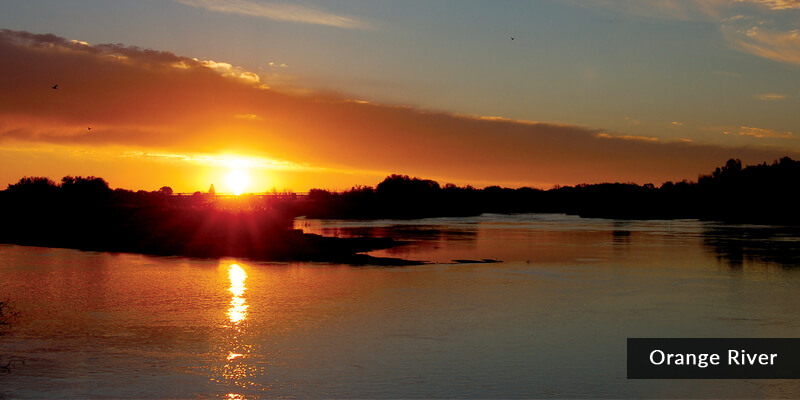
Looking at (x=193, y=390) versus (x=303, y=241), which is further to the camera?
(x=303, y=241)

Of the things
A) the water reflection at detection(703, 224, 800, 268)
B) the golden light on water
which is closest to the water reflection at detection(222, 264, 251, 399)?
the golden light on water

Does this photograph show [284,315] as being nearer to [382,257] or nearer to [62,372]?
[62,372]

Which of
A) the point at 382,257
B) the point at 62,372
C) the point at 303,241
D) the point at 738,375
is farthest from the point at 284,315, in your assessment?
the point at 303,241

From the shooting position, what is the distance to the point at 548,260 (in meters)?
46.8

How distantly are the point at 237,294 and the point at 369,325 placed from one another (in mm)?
8706

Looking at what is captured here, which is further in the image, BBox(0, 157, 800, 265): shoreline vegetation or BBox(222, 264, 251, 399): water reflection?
BBox(0, 157, 800, 265): shoreline vegetation

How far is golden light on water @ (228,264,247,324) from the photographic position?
24.1m

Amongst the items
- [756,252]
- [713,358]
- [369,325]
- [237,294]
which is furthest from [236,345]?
[756,252]

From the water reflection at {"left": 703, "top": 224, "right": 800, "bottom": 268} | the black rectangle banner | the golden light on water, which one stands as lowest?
the black rectangle banner

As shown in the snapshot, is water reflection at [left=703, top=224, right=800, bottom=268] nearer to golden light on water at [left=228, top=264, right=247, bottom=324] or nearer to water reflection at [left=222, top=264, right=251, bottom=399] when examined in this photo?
golden light on water at [left=228, top=264, right=247, bottom=324]

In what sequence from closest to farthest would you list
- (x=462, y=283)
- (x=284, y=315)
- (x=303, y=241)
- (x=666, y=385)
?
(x=666, y=385) < (x=284, y=315) < (x=462, y=283) < (x=303, y=241)

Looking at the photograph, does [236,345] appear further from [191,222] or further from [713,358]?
[191,222]

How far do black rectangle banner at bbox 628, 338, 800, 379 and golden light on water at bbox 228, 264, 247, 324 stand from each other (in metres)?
12.6

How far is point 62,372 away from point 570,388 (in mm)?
11759
